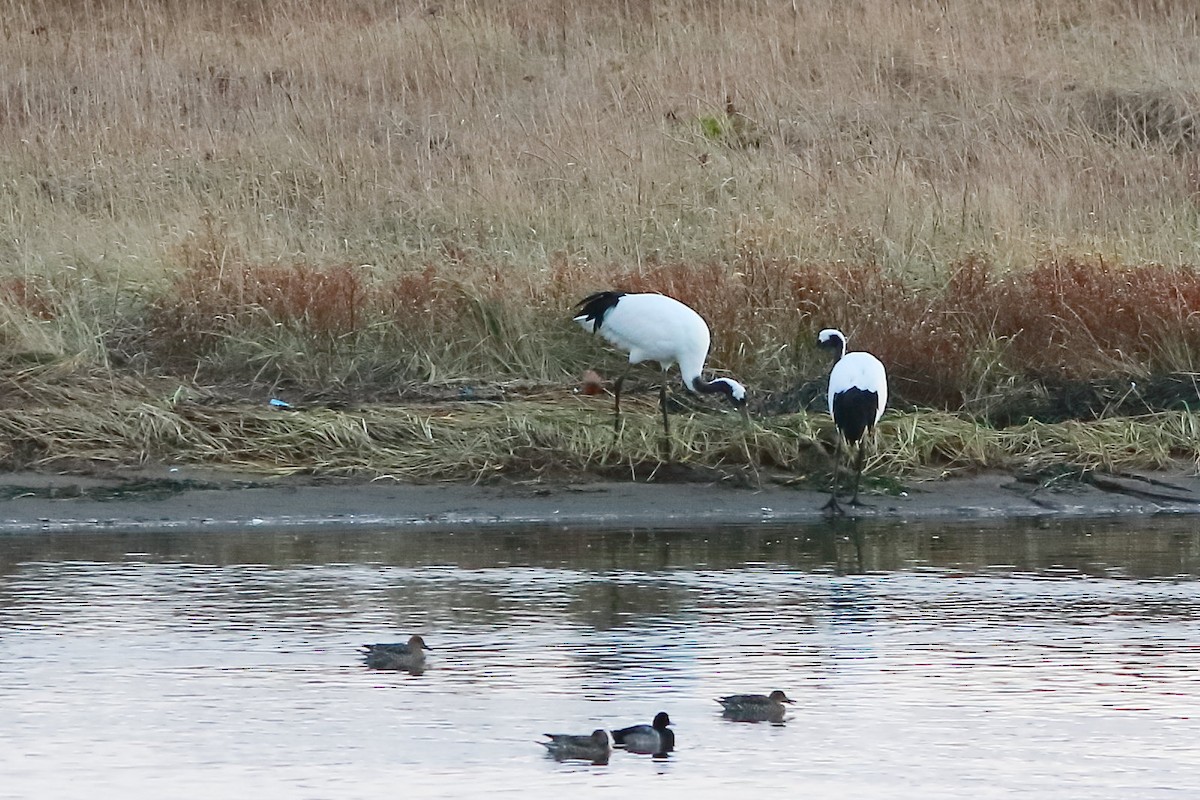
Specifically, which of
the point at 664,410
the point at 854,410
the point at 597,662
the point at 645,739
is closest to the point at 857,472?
the point at 854,410

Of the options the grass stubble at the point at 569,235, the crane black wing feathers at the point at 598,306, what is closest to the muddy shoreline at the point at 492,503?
the grass stubble at the point at 569,235

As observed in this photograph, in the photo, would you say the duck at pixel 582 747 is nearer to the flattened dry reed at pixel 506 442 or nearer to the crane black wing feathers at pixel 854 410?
the crane black wing feathers at pixel 854 410

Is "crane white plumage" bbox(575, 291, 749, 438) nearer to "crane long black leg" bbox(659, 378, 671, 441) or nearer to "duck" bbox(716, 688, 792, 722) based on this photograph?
"crane long black leg" bbox(659, 378, 671, 441)

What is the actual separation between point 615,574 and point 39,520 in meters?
2.71

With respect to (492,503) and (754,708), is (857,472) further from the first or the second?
(754,708)

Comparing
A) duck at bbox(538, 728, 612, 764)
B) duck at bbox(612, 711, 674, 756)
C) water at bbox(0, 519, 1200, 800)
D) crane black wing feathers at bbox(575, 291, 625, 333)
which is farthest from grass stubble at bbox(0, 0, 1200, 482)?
duck at bbox(538, 728, 612, 764)

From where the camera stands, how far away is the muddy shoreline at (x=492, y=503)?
29.5 feet

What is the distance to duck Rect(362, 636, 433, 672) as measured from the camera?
6145 millimetres

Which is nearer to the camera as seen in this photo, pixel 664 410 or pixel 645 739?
pixel 645 739

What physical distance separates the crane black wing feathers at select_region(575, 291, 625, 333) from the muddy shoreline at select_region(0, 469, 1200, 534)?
0.94 meters

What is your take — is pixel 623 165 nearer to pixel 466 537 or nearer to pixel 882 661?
pixel 466 537

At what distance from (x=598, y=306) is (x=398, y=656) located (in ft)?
13.4

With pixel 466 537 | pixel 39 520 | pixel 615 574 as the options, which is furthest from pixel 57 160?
pixel 615 574

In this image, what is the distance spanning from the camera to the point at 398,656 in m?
6.15
